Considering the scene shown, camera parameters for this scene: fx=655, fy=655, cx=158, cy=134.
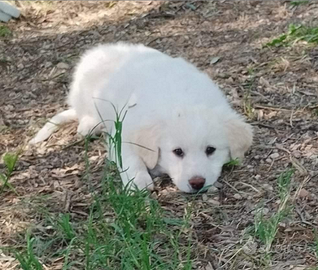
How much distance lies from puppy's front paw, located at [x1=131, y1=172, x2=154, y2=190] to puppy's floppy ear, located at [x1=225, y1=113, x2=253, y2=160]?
1.60 ft

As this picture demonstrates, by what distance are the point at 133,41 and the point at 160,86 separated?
1.95 m

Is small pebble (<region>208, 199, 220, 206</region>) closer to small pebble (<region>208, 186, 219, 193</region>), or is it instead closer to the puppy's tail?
small pebble (<region>208, 186, 219, 193</region>)

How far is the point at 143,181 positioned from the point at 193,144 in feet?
1.12

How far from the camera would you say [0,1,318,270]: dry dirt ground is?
3.16m

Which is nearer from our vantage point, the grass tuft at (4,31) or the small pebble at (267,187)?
the small pebble at (267,187)

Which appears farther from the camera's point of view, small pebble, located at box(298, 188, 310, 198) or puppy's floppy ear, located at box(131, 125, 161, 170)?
puppy's floppy ear, located at box(131, 125, 161, 170)

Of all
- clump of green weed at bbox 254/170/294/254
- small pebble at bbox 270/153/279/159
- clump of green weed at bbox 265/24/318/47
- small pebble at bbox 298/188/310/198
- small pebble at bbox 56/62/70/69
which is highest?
clump of green weed at bbox 254/170/294/254

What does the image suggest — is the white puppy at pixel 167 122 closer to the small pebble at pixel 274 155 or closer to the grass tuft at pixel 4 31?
the small pebble at pixel 274 155

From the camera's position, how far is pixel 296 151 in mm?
3799

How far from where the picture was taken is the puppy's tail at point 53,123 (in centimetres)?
424

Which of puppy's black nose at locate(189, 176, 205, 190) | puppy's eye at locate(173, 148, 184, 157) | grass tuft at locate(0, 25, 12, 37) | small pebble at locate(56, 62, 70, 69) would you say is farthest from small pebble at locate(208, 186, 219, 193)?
grass tuft at locate(0, 25, 12, 37)

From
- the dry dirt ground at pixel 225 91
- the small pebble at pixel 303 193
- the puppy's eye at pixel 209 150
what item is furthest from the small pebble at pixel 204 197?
the small pebble at pixel 303 193

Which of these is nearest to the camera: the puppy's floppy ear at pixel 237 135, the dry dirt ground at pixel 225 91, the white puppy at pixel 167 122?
the dry dirt ground at pixel 225 91

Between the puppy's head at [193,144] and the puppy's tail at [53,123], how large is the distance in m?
0.92
